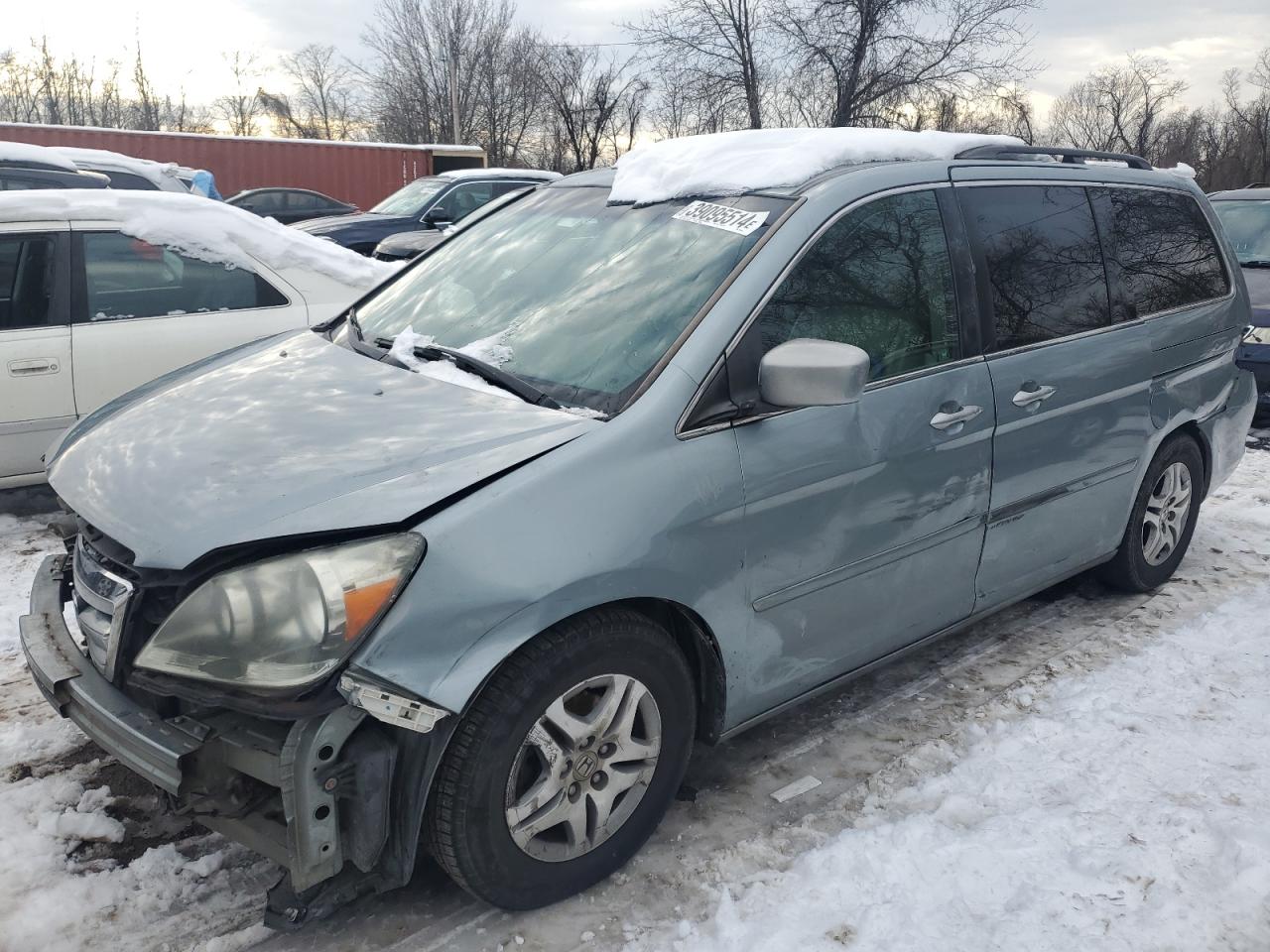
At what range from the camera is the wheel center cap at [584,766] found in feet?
7.91

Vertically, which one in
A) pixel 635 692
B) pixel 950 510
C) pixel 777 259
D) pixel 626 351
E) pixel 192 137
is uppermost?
pixel 192 137

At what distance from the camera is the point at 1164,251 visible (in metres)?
4.18

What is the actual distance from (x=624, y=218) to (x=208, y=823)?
205 centimetres

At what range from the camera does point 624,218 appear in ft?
10.6

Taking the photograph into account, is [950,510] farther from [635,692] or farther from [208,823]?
[208,823]

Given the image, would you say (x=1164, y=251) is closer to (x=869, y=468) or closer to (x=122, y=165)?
(x=869, y=468)

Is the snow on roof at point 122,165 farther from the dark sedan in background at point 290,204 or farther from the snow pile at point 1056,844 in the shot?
the snow pile at point 1056,844

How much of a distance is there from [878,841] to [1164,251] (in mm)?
2793

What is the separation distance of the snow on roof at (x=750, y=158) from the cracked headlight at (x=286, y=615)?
1617mm

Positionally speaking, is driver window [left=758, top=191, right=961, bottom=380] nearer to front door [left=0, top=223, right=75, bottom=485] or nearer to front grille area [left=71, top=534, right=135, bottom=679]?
front grille area [left=71, top=534, right=135, bottom=679]

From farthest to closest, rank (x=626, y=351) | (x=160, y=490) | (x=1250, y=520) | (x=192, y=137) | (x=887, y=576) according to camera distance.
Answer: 1. (x=192, y=137)
2. (x=1250, y=520)
3. (x=887, y=576)
4. (x=626, y=351)
5. (x=160, y=490)

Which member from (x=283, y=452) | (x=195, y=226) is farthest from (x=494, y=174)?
(x=283, y=452)

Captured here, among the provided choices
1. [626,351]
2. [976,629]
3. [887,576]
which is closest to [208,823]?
[626,351]

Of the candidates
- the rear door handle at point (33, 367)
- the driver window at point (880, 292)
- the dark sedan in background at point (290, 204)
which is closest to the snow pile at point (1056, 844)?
the driver window at point (880, 292)
